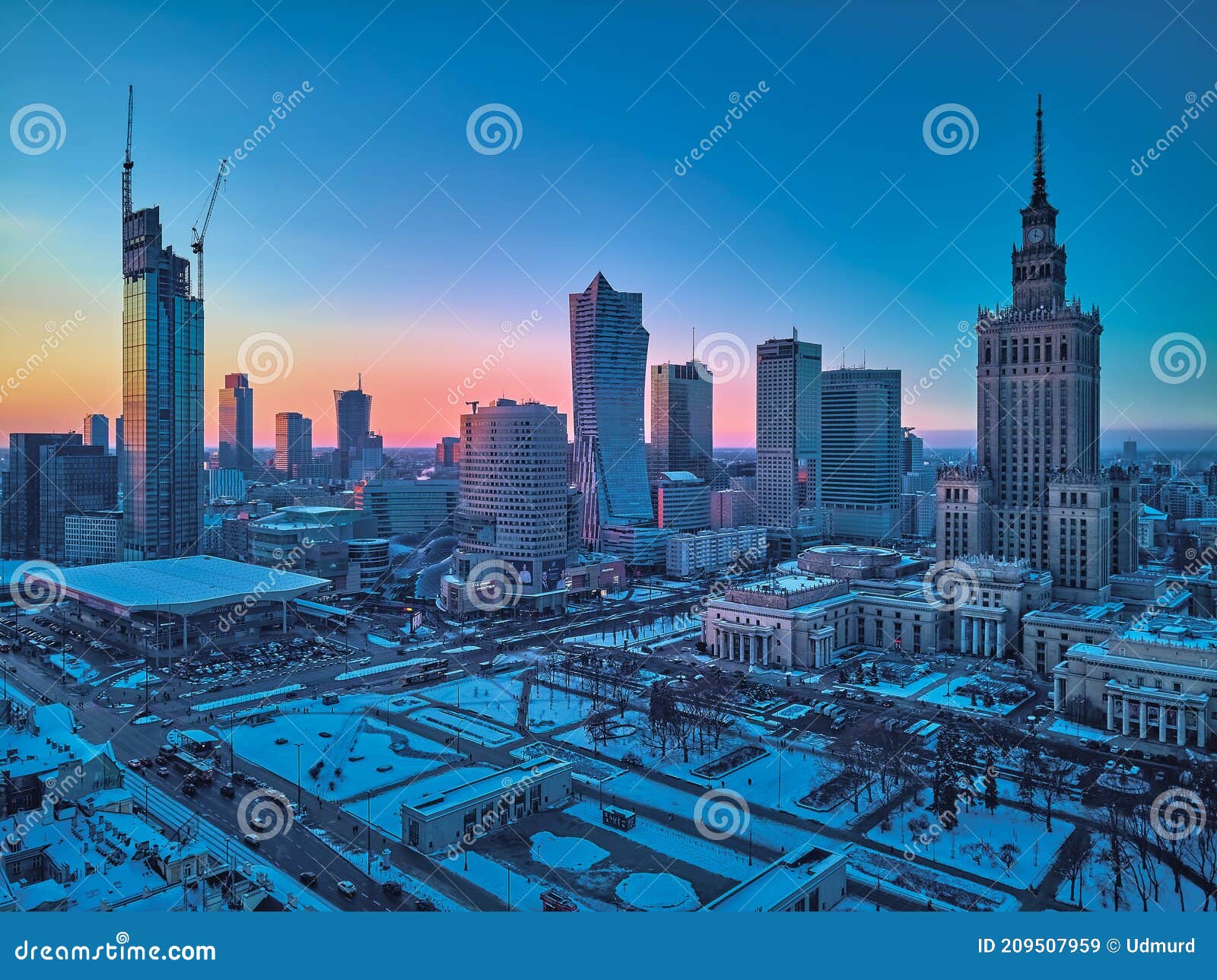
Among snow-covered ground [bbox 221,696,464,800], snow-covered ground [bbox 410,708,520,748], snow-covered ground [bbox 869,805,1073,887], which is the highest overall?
snow-covered ground [bbox 869,805,1073,887]

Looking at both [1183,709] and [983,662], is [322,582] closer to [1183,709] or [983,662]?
[983,662]

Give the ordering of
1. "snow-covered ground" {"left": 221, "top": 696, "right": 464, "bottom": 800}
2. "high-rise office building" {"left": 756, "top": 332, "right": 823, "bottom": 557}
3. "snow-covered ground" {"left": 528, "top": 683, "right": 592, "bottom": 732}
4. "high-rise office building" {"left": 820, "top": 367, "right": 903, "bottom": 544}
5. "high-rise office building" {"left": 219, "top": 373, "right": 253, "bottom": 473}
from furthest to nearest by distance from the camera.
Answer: "high-rise office building" {"left": 219, "top": 373, "right": 253, "bottom": 473} < "high-rise office building" {"left": 756, "top": 332, "right": 823, "bottom": 557} < "high-rise office building" {"left": 820, "top": 367, "right": 903, "bottom": 544} < "snow-covered ground" {"left": 528, "top": 683, "right": 592, "bottom": 732} < "snow-covered ground" {"left": 221, "top": 696, "right": 464, "bottom": 800}

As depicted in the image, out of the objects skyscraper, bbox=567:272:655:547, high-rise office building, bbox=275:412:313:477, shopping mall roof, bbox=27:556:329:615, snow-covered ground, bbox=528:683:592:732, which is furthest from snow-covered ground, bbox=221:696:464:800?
high-rise office building, bbox=275:412:313:477

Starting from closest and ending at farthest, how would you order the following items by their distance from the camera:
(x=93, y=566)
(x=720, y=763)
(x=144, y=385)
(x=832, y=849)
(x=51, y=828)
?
(x=51, y=828) < (x=832, y=849) < (x=720, y=763) < (x=93, y=566) < (x=144, y=385)

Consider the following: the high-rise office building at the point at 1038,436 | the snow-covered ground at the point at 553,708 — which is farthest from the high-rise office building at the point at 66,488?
the high-rise office building at the point at 1038,436

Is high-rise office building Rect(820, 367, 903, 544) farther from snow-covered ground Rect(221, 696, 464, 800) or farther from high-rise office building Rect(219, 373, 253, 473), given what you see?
high-rise office building Rect(219, 373, 253, 473)

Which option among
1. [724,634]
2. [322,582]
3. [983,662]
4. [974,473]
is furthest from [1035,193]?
[322,582]
